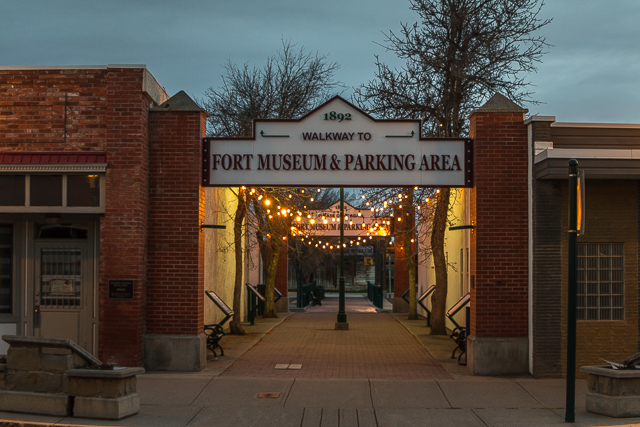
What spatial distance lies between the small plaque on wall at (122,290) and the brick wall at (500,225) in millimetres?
5879

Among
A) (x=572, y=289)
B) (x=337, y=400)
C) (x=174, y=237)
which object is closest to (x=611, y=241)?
(x=572, y=289)

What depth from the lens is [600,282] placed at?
11.3m

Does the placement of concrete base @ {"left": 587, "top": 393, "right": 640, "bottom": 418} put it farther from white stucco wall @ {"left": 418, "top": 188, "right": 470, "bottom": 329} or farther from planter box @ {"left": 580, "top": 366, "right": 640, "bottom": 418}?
white stucco wall @ {"left": 418, "top": 188, "right": 470, "bottom": 329}

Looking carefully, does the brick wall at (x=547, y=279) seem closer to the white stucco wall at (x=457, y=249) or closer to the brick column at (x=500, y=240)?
the brick column at (x=500, y=240)

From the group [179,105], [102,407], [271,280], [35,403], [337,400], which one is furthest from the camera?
[271,280]

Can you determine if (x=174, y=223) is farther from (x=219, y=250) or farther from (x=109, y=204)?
(x=219, y=250)

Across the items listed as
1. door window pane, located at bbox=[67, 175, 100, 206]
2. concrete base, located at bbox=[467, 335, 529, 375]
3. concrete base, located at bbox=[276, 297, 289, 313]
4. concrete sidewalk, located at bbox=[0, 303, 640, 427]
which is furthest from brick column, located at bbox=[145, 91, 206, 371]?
concrete base, located at bbox=[276, 297, 289, 313]

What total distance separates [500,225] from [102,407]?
6.97 m

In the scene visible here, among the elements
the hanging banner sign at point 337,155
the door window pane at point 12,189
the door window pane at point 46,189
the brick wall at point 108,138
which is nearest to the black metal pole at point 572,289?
the hanging banner sign at point 337,155

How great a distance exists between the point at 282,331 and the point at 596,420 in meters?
12.6

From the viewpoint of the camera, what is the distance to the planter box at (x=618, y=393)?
8.11 m

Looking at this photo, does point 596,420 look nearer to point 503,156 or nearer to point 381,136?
point 503,156

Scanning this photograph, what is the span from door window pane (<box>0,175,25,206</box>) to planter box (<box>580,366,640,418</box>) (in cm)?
931

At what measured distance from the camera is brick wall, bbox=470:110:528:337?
11.3 meters
